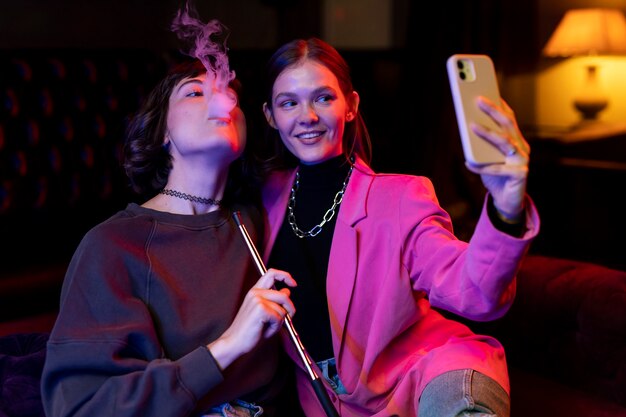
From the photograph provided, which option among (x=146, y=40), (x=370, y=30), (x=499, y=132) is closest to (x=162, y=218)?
(x=499, y=132)

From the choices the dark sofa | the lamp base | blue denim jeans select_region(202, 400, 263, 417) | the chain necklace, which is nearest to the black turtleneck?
the chain necklace

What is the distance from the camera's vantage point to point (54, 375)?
4.49 feet

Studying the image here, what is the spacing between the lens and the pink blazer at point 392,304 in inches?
57.9

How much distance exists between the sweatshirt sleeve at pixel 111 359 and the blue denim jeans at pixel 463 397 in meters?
0.37

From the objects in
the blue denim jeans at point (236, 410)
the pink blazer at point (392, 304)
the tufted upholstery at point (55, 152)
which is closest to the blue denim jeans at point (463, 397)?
the pink blazer at point (392, 304)

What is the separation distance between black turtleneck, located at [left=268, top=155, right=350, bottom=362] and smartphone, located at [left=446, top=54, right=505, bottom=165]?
543 mm

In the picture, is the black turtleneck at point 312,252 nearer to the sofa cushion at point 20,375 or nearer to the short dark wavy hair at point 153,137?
the short dark wavy hair at point 153,137

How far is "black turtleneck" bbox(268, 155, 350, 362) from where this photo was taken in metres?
1.62

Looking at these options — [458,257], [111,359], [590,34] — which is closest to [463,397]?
[458,257]

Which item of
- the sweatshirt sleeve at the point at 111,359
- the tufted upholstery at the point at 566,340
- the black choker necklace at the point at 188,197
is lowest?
the tufted upholstery at the point at 566,340

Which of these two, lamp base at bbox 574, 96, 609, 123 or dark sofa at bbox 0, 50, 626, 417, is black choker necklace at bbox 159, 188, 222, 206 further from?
lamp base at bbox 574, 96, 609, 123

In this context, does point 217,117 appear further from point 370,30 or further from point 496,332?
point 370,30

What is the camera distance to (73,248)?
2.61 metres

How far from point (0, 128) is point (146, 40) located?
0.91 metres
